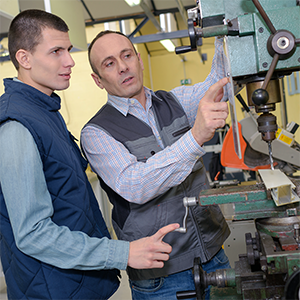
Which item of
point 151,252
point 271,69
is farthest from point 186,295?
point 271,69

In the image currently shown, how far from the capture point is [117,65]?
1167mm

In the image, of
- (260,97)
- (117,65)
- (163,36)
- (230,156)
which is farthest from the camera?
(163,36)

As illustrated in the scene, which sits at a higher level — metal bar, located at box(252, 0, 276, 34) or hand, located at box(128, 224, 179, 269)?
metal bar, located at box(252, 0, 276, 34)

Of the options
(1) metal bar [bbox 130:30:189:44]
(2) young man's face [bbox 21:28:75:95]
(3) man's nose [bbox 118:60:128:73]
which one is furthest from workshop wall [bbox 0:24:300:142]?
(2) young man's face [bbox 21:28:75:95]

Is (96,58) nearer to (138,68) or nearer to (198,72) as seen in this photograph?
(138,68)

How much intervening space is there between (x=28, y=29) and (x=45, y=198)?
47 cm

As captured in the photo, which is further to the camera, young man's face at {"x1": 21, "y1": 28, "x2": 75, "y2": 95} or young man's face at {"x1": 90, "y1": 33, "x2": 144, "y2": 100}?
young man's face at {"x1": 90, "y1": 33, "x2": 144, "y2": 100}

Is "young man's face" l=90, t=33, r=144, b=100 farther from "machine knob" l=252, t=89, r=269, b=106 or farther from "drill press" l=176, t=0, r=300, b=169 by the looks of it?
"machine knob" l=252, t=89, r=269, b=106

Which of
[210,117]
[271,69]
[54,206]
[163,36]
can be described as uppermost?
[163,36]

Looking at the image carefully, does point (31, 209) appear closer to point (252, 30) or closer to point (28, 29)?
point (28, 29)

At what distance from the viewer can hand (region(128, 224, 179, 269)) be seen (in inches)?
31.2

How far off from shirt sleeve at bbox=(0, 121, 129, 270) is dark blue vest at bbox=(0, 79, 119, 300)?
1.8 inches

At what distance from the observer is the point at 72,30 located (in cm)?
228

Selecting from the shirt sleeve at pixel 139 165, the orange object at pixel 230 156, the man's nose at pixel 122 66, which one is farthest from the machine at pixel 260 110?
the orange object at pixel 230 156
